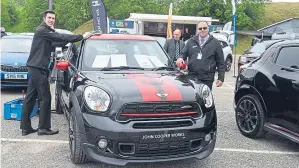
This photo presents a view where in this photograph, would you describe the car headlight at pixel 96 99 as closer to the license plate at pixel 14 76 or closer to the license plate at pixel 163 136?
the license plate at pixel 163 136

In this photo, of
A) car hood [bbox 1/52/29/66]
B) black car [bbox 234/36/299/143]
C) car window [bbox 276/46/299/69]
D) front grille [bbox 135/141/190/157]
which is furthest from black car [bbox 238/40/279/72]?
front grille [bbox 135/141/190/157]

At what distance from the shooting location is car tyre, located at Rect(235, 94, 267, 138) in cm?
529

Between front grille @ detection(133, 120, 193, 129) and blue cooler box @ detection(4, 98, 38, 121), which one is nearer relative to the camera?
front grille @ detection(133, 120, 193, 129)

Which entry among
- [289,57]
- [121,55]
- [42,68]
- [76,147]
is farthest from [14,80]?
[289,57]

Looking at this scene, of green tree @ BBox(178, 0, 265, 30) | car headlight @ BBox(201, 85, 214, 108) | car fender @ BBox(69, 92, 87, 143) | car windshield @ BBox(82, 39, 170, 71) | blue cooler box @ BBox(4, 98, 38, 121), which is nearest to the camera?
car fender @ BBox(69, 92, 87, 143)

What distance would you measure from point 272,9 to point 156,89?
4703cm

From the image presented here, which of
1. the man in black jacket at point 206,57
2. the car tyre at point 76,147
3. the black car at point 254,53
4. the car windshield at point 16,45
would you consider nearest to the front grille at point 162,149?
the car tyre at point 76,147

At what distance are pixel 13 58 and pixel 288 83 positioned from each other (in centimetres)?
677

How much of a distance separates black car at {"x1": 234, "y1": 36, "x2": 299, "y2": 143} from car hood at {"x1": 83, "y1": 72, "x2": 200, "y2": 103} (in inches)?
52.8

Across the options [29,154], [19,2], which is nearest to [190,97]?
[29,154]

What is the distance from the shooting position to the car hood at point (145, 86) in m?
3.81

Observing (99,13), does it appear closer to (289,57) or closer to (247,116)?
(247,116)

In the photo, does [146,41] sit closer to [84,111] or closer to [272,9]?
[84,111]

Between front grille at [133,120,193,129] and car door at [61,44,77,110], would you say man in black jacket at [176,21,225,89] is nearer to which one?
car door at [61,44,77,110]
